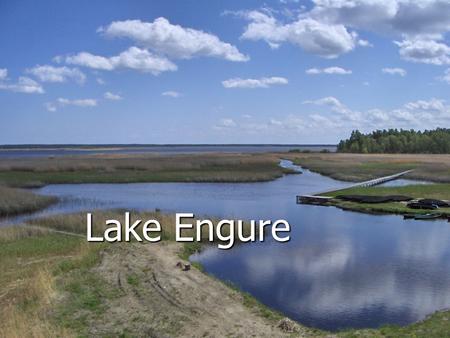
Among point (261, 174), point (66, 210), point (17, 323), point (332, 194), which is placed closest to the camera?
point (17, 323)

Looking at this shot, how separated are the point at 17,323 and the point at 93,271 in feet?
19.6

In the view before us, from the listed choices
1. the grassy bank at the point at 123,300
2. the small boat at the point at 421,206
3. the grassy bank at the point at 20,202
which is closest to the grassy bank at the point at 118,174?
the grassy bank at the point at 20,202

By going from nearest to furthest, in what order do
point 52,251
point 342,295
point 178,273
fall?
point 342,295, point 178,273, point 52,251

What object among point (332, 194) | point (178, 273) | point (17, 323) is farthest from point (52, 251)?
point (332, 194)

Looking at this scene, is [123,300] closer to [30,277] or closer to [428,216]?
[30,277]

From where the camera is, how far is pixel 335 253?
2520 centimetres

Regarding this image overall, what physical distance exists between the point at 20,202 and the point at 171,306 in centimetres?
2867

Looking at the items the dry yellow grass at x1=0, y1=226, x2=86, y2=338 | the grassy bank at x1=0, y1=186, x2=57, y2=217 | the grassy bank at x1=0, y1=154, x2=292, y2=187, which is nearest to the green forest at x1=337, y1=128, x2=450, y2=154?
the grassy bank at x1=0, y1=154, x2=292, y2=187

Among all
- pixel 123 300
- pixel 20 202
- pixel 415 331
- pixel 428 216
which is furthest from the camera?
pixel 20 202

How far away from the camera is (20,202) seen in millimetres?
40156

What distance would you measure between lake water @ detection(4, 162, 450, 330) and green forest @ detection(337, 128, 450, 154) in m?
126

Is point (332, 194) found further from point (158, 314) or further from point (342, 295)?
point (158, 314)

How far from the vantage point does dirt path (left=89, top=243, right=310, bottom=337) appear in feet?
46.1

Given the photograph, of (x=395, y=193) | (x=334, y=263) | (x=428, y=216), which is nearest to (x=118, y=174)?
(x=395, y=193)
